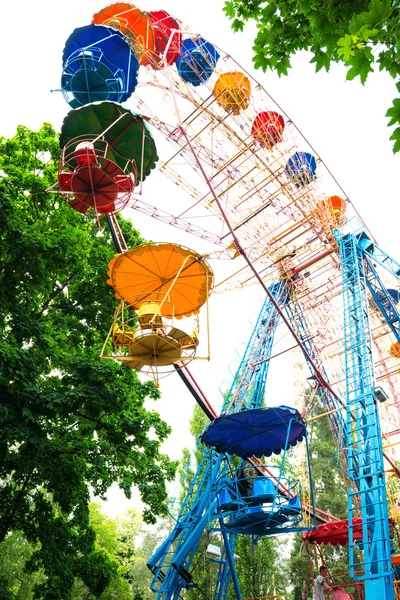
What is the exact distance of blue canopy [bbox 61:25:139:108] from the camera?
9.86 m

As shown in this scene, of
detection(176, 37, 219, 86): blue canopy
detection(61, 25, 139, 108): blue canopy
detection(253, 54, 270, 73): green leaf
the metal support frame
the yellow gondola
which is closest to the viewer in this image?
detection(253, 54, 270, 73): green leaf

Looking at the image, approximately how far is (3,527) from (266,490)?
5.51 metres

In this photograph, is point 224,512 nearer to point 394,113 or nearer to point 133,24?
point 394,113

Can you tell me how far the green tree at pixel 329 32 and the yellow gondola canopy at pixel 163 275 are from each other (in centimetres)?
406

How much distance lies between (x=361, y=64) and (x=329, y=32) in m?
0.79

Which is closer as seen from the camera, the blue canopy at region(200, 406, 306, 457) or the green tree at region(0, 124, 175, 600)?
the green tree at region(0, 124, 175, 600)

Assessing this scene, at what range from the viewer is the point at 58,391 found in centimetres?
967

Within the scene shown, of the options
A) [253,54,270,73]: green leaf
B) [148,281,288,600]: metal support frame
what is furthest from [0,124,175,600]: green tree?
[253,54,270,73]: green leaf

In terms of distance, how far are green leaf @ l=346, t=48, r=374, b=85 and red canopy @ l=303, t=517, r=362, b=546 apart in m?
10.6

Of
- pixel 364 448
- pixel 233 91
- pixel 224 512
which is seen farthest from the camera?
pixel 233 91

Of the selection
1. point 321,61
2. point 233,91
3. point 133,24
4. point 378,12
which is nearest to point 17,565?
point 233,91

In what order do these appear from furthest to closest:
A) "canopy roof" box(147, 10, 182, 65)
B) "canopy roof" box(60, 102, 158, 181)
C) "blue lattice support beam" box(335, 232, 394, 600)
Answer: "canopy roof" box(147, 10, 182, 65) < "canopy roof" box(60, 102, 158, 181) < "blue lattice support beam" box(335, 232, 394, 600)

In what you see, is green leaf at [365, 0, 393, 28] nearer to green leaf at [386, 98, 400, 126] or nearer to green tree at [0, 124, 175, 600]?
green leaf at [386, 98, 400, 126]

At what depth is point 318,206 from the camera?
13.8 metres
